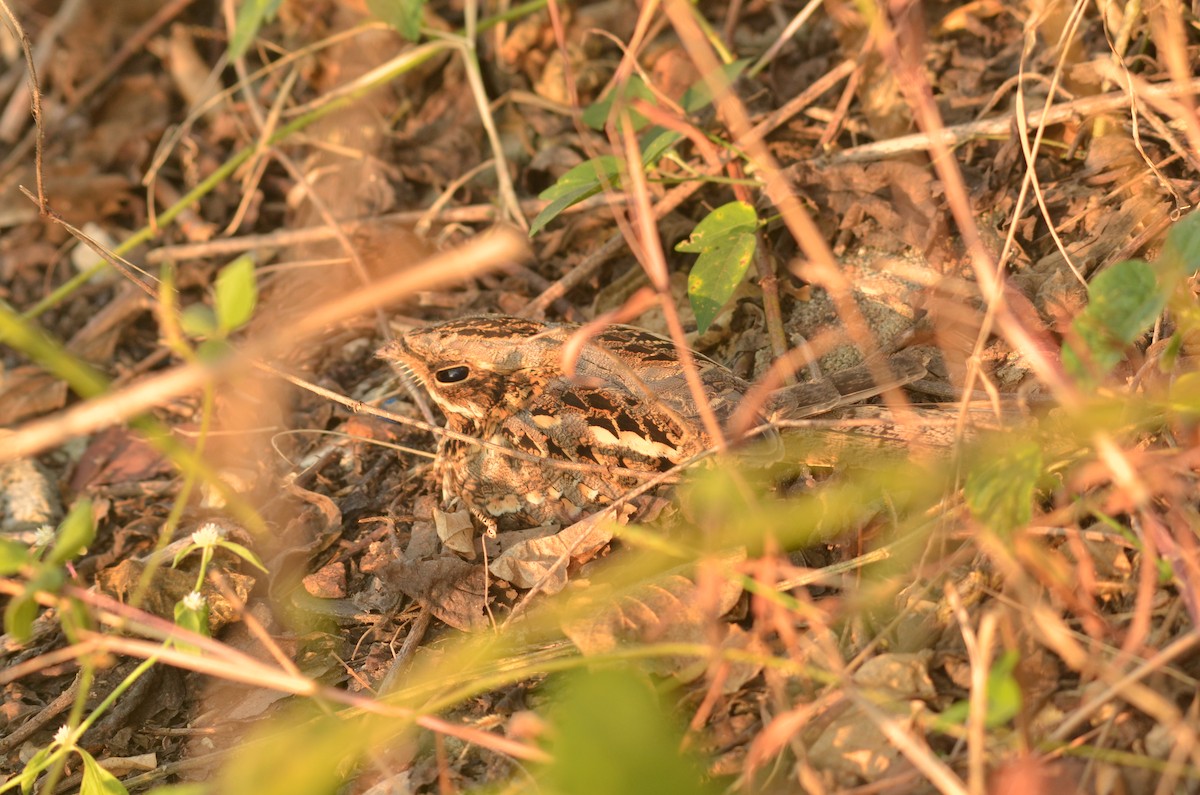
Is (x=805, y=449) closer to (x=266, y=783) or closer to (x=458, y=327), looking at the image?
(x=458, y=327)

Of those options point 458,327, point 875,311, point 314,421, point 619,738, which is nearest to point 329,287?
point 314,421

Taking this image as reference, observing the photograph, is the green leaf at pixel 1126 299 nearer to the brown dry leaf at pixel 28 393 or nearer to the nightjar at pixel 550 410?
the nightjar at pixel 550 410

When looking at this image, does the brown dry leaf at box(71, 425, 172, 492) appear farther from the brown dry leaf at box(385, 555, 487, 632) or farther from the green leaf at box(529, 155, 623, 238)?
the green leaf at box(529, 155, 623, 238)

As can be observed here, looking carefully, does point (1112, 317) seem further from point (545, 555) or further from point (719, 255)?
point (545, 555)

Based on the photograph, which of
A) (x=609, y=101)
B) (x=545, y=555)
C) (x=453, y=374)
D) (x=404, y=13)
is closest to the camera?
(x=545, y=555)

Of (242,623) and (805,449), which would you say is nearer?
(805,449)

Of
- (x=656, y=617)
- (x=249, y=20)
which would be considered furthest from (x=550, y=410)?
(x=249, y=20)

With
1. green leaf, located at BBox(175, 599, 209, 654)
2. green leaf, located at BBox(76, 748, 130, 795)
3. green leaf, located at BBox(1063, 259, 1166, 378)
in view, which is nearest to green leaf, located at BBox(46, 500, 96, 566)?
green leaf, located at BBox(175, 599, 209, 654)
